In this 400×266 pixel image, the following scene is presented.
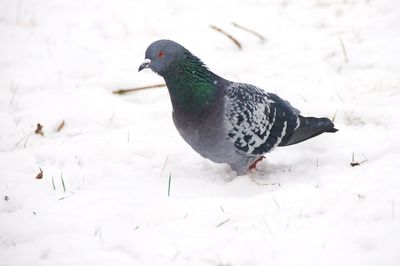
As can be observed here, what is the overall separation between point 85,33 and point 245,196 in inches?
144

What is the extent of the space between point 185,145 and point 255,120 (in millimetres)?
814

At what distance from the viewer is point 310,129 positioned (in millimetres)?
3836

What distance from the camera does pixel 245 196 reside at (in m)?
3.51

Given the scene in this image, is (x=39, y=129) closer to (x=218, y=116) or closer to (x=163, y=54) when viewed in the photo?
(x=163, y=54)

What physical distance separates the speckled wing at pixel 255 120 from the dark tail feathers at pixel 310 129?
4 cm

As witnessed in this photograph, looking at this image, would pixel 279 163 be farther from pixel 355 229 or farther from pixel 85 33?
pixel 85 33

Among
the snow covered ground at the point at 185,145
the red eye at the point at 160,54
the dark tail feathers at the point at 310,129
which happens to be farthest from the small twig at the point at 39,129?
the dark tail feathers at the point at 310,129

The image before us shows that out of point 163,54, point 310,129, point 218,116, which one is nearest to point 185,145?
point 218,116

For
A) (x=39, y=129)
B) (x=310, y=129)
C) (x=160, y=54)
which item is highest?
(x=160, y=54)

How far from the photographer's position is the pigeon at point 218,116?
12.0 ft

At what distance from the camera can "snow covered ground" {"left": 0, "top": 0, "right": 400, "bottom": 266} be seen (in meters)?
2.79

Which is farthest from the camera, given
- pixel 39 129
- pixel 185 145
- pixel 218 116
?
pixel 39 129

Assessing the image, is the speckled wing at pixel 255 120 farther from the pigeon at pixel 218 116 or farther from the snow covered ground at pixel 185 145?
the snow covered ground at pixel 185 145

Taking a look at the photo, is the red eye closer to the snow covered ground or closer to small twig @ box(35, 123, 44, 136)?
the snow covered ground
